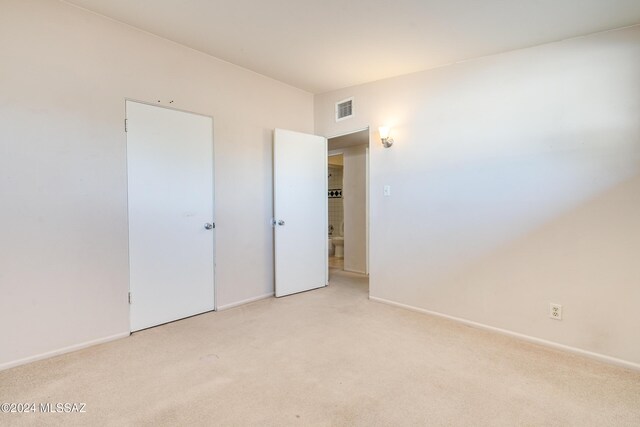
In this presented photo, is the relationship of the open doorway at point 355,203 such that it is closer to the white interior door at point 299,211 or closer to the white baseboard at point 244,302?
the white interior door at point 299,211

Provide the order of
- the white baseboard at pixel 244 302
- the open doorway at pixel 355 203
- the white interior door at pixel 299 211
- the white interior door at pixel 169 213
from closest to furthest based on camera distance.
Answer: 1. the white interior door at pixel 169 213
2. the white baseboard at pixel 244 302
3. the white interior door at pixel 299 211
4. the open doorway at pixel 355 203

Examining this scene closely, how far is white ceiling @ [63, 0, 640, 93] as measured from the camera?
2100 millimetres

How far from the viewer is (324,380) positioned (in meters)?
1.93

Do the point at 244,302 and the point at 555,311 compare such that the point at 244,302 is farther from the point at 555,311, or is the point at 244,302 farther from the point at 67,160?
the point at 555,311

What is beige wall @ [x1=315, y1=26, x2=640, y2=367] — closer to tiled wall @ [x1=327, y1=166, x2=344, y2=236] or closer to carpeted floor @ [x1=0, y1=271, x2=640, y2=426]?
carpeted floor @ [x1=0, y1=271, x2=640, y2=426]

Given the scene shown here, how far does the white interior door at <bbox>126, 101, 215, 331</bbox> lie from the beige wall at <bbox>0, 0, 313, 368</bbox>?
0.31 feet

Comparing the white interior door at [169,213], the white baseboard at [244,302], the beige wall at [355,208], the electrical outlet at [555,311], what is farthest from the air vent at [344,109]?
the electrical outlet at [555,311]

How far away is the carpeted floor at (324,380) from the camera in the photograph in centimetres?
161

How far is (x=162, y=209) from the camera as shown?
9.14 feet

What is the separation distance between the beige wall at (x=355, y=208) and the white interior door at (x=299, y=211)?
105 cm

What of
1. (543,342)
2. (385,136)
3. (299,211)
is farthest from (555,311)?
(299,211)

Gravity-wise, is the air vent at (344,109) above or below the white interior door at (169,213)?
above

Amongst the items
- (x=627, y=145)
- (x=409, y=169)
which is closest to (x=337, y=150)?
(x=409, y=169)

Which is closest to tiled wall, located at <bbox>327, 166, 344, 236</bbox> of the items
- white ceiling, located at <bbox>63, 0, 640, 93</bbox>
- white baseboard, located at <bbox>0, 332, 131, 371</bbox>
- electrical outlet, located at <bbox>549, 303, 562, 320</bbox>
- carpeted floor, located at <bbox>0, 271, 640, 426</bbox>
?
white ceiling, located at <bbox>63, 0, 640, 93</bbox>
